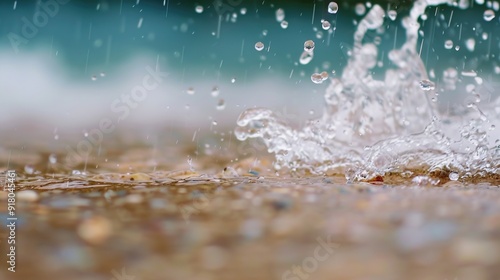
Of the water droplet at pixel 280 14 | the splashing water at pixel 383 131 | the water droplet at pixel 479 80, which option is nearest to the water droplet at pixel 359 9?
the water droplet at pixel 280 14

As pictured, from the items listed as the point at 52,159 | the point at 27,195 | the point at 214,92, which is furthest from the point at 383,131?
the point at 214,92

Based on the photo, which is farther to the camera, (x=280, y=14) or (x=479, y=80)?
(x=280, y=14)

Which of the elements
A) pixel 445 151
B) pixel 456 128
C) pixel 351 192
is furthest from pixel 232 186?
pixel 456 128

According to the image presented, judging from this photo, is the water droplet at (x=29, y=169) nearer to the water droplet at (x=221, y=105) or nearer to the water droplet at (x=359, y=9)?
the water droplet at (x=221, y=105)

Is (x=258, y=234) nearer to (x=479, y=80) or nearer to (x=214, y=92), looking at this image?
(x=214, y=92)

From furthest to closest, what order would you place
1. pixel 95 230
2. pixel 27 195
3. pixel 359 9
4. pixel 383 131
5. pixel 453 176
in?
pixel 359 9 → pixel 383 131 → pixel 453 176 → pixel 27 195 → pixel 95 230

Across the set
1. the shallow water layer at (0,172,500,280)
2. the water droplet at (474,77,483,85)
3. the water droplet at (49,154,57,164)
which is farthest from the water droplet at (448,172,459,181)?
the water droplet at (474,77,483,85)
